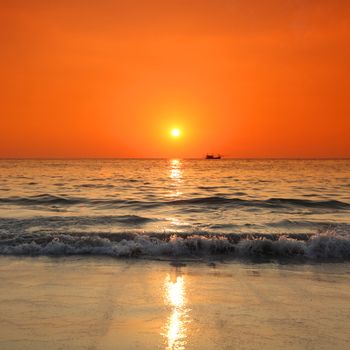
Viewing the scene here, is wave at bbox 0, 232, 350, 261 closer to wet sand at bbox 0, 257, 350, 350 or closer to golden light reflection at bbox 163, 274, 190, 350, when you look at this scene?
wet sand at bbox 0, 257, 350, 350

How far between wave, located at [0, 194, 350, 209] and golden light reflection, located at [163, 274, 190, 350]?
1605 cm

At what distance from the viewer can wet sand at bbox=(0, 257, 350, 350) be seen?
17.0 ft

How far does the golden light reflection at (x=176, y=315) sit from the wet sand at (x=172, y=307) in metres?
0.01

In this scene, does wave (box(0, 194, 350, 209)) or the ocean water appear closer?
the ocean water

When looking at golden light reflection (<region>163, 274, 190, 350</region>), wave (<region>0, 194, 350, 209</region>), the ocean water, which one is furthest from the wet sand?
wave (<region>0, 194, 350, 209</region>)

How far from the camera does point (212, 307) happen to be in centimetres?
648

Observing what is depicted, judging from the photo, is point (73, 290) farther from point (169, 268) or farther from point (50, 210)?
point (50, 210)

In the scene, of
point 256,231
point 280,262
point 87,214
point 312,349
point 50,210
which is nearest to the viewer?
point 312,349

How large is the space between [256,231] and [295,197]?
1327cm

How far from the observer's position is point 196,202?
2569 centimetres

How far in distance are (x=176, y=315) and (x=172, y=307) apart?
14.8 inches

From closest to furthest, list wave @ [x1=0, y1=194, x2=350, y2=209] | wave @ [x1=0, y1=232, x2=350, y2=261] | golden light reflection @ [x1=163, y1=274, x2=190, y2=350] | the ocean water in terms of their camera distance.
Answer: golden light reflection @ [x1=163, y1=274, x2=190, y2=350]
wave @ [x1=0, y1=232, x2=350, y2=261]
the ocean water
wave @ [x1=0, y1=194, x2=350, y2=209]

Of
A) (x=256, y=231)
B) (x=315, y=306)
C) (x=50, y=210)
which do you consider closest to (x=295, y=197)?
(x=256, y=231)

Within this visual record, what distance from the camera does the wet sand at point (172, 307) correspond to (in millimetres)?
5184
